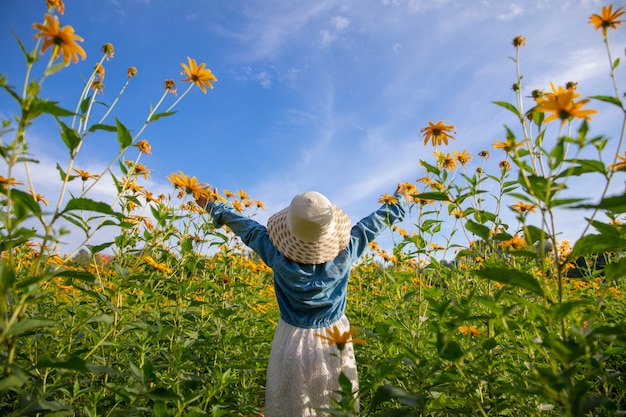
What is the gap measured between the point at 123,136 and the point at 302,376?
1.48 metres

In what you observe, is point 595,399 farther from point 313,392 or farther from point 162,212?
point 162,212

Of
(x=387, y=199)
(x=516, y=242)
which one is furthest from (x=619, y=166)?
(x=387, y=199)

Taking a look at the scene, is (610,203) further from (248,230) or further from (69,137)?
(248,230)

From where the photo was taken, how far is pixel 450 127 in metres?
2.18

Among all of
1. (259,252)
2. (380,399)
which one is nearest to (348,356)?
(259,252)

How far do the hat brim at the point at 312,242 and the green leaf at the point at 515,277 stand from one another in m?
1.09

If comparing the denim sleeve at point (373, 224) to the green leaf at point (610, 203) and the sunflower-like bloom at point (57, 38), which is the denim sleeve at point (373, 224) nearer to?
the green leaf at point (610, 203)

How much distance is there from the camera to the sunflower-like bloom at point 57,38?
1.13 metres

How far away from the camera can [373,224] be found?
248 cm

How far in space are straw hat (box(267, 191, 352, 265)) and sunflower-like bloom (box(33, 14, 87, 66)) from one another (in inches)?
44.9

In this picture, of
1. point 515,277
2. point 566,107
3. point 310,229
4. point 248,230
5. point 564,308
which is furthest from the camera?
point 248,230

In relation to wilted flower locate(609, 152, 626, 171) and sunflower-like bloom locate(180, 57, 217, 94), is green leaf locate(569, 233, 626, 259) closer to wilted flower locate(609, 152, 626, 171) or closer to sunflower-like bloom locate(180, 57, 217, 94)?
wilted flower locate(609, 152, 626, 171)

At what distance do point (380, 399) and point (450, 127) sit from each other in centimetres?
153

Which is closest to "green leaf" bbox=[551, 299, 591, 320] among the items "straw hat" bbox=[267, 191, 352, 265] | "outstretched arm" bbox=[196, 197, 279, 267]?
"straw hat" bbox=[267, 191, 352, 265]
